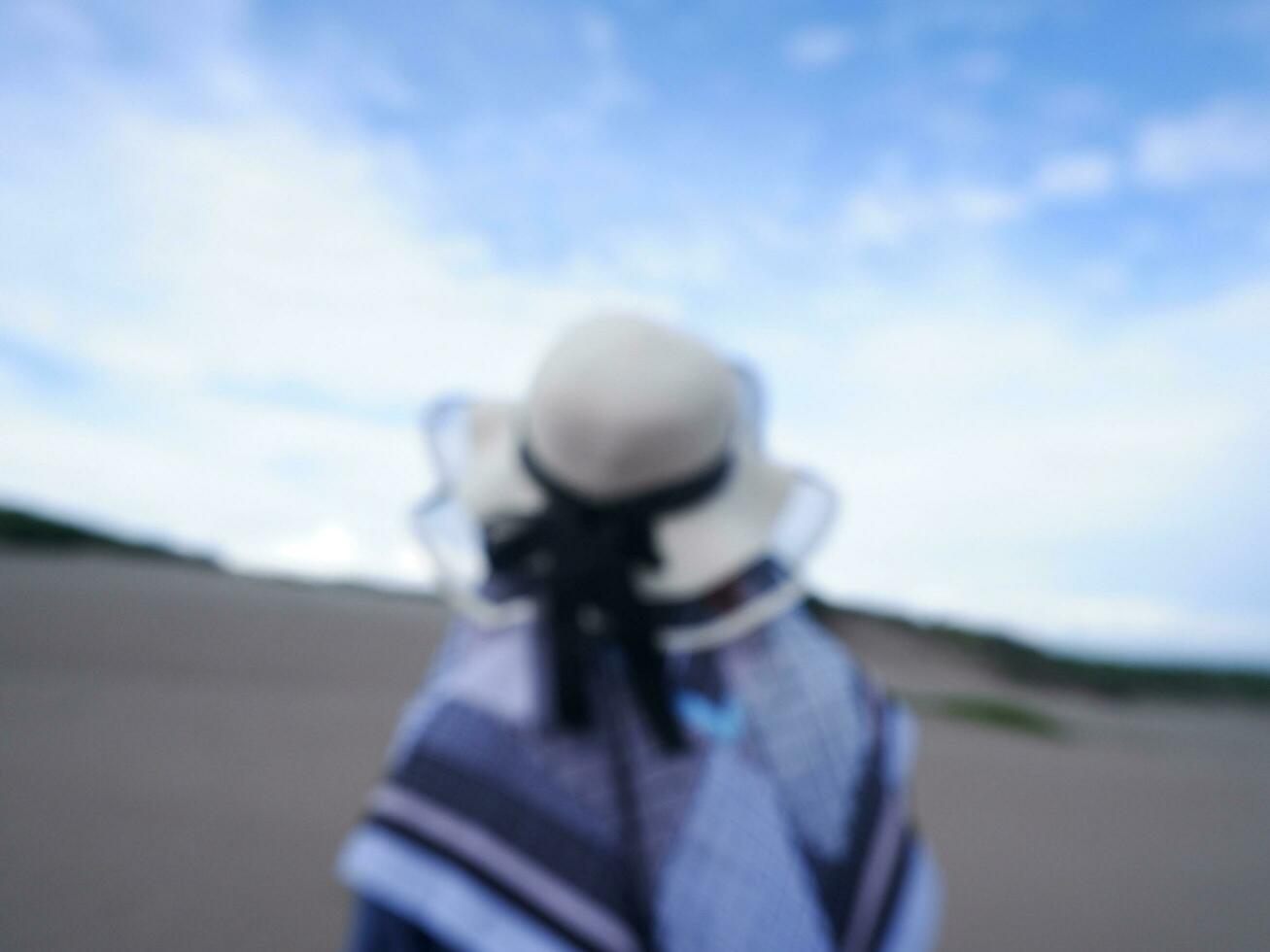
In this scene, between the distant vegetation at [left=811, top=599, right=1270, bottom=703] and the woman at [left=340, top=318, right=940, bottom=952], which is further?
the distant vegetation at [left=811, top=599, right=1270, bottom=703]

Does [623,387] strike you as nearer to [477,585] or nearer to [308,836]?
[477,585]

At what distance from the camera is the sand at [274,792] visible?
2.44m

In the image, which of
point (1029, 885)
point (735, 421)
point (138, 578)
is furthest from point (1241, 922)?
point (138, 578)

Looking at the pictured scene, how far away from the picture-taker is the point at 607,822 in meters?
0.84

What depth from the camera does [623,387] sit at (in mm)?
896

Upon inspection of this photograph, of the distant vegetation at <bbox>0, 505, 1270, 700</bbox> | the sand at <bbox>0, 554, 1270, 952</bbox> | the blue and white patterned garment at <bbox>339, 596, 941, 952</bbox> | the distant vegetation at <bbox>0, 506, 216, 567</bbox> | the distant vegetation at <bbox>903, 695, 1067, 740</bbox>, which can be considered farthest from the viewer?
the distant vegetation at <bbox>0, 505, 1270, 700</bbox>

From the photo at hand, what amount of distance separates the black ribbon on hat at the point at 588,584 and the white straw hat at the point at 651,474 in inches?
0.6

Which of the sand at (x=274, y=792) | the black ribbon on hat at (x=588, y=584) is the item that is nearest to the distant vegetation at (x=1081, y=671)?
the sand at (x=274, y=792)

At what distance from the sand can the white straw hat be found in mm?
1923

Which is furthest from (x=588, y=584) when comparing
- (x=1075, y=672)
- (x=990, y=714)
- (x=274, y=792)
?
(x=1075, y=672)

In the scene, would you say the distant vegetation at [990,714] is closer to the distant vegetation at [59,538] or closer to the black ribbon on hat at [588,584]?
the distant vegetation at [59,538]

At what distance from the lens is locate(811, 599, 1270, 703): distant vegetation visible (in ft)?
27.0

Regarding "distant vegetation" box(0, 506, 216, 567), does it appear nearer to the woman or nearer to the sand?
the sand

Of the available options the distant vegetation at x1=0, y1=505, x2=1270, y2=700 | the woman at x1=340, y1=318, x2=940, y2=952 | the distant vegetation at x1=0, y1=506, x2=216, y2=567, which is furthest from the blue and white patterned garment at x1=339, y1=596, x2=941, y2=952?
the distant vegetation at x1=0, y1=505, x2=1270, y2=700
